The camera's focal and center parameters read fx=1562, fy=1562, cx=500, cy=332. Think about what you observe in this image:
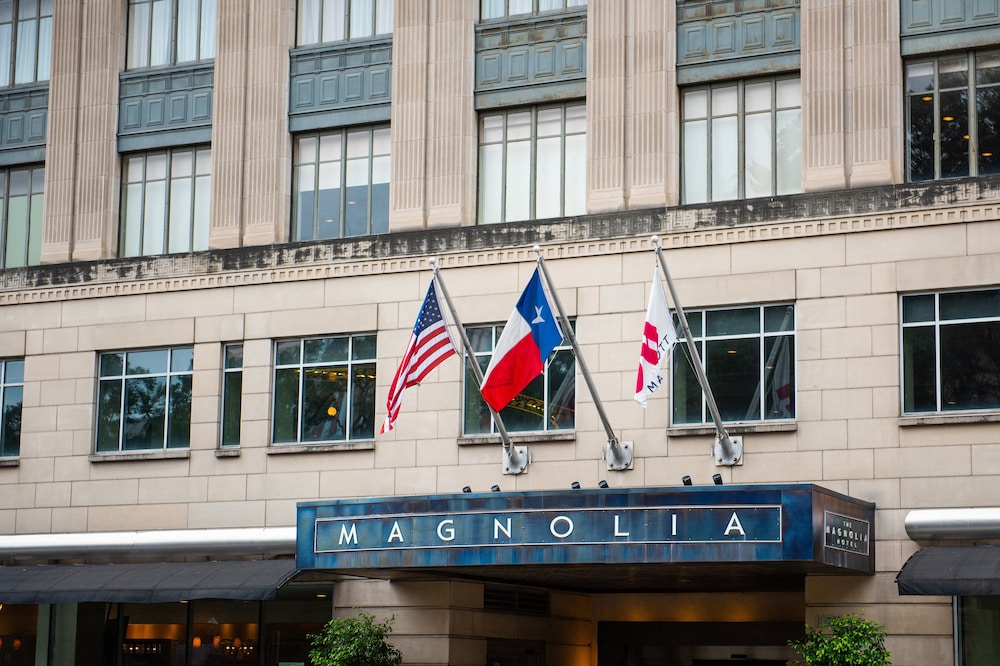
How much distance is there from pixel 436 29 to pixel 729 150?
631cm

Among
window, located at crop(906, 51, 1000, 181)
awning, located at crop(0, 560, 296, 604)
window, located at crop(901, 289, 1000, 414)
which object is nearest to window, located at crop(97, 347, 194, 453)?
awning, located at crop(0, 560, 296, 604)

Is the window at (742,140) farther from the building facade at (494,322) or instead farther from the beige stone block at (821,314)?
the beige stone block at (821,314)

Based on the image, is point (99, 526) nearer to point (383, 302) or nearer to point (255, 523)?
point (255, 523)

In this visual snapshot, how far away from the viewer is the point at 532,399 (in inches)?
1115

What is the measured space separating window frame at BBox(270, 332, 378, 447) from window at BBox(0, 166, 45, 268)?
22.5 ft

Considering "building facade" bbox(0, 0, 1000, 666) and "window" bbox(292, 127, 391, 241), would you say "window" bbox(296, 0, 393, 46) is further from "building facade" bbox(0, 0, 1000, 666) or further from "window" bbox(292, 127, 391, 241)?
"window" bbox(292, 127, 391, 241)

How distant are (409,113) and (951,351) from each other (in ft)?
36.6

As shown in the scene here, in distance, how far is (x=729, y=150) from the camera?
2792 centimetres

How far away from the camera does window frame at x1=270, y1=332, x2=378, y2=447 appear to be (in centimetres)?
2956

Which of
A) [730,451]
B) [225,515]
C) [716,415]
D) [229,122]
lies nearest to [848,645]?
[730,451]

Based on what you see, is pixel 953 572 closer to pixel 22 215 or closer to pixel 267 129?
pixel 267 129

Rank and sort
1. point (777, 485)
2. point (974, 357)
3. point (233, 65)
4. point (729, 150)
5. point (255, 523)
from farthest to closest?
point (233, 65)
point (255, 523)
point (729, 150)
point (974, 357)
point (777, 485)

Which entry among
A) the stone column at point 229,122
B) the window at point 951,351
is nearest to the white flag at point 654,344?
the window at point 951,351

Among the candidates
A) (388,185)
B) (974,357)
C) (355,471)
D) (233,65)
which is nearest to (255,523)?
(355,471)
